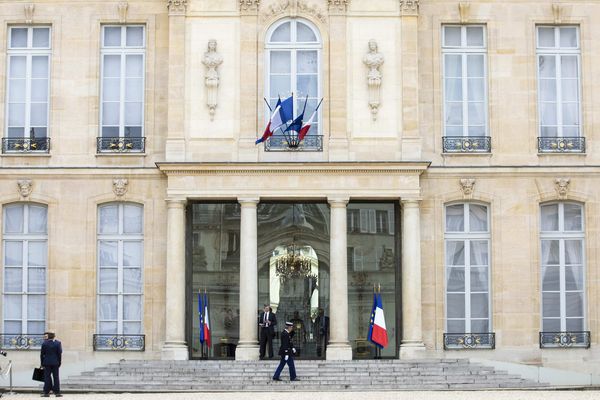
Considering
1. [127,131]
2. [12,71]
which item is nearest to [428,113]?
[127,131]

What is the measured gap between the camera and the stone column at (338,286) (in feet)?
95.6

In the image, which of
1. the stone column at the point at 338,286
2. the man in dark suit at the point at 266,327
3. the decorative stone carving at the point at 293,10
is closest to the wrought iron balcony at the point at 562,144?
the stone column at the point at 338,286

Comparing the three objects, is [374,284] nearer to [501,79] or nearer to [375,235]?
[375,235]

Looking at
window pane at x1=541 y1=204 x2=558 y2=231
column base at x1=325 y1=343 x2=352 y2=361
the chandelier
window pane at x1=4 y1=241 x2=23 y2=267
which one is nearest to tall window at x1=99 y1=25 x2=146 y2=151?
window pane at x1=4 y1=241 x2=23 y2=267

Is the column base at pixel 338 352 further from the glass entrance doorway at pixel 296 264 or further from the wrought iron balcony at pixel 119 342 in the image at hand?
the wrought iron balcony at pixel 119 342

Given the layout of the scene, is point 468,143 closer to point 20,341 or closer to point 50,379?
point 50,379

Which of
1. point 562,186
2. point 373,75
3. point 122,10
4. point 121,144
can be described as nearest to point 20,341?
point 121,144

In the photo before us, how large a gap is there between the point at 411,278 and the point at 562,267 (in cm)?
317

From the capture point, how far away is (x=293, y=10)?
30078 mm

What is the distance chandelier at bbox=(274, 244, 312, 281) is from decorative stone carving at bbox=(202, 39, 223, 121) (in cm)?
323

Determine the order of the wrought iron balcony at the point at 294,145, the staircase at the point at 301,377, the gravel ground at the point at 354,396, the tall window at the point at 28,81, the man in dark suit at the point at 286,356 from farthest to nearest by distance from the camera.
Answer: the tall window at the point at 28,81
the wrought iron balcony at the point at 294,145
the staircase at the point at 301,377
the man in dark suit at the point at 286,356
the gravel ground at the point at 354,396

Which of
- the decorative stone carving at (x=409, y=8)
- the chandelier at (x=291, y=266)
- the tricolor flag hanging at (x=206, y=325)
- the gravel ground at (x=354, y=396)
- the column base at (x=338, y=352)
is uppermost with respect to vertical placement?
the decorative stone carving at (x=409, y=8)

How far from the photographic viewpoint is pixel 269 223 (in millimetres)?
30578

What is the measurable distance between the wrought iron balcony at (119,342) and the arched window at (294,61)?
553 cm
